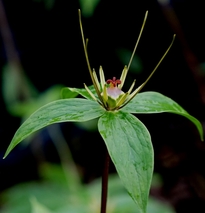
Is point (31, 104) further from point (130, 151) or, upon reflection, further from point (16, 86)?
point (130, 151)

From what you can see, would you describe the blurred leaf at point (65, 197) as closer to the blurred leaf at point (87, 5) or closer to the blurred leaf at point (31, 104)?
the blurred leaf at point (31, 104)

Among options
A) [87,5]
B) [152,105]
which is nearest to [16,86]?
[87,5]

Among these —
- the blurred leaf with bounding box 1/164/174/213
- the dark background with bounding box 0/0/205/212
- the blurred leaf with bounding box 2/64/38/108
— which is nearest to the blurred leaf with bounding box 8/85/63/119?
the blurred leaf with bounding box 2/64/38/108

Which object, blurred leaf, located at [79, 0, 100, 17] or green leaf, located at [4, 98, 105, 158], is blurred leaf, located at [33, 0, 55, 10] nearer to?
blurred leaf, located at [79, 0, 100, 17]

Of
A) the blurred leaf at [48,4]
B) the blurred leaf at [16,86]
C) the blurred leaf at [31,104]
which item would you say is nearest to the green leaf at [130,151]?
the blurred leaf at [31,104]

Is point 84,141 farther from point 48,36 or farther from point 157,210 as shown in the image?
point 157,210

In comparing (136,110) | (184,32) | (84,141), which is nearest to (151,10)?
(184,32)

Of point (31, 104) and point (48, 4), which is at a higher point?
point (48, 4)
